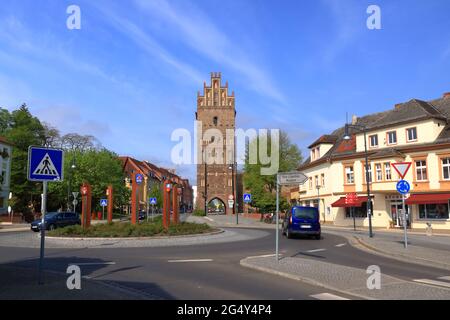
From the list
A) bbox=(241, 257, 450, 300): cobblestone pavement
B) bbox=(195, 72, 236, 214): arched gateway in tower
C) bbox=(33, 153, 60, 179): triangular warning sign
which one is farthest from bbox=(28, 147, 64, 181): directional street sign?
bbox=(195, 72, 236, 214): arched gateway in tower

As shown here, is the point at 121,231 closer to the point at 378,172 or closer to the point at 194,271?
the point at 194,271

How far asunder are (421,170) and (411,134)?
12.0 feet

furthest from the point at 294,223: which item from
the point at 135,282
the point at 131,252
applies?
the point at 135,282

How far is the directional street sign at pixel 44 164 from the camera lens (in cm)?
841

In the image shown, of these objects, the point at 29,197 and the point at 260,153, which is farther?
the point at 260,153

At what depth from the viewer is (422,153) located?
3631cm

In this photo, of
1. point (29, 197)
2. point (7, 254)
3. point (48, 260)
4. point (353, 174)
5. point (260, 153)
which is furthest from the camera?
point (260, 153)

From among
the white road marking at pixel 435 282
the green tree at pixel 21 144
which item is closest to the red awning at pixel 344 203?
the white road marking at pixel 435 282

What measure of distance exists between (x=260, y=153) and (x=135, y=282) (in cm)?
5656

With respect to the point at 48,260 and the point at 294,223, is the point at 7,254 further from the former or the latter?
the point at 294,223

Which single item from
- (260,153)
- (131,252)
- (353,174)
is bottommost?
(131,252)

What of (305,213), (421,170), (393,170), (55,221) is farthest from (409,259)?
(55,221)

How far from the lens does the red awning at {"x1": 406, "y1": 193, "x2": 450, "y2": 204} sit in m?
34.0

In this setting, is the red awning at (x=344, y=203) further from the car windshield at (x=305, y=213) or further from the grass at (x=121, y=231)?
the grass at (x=121, y=231)
